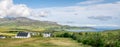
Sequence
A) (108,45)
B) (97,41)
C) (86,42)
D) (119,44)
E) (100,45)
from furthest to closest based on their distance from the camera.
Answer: (86,42), (97,41), (100,45), (108,45), (119,44)

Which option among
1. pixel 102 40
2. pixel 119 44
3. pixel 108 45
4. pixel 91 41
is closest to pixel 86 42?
pixel 91 41

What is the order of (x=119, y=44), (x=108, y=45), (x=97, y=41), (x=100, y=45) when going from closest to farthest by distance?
1. (x=119, y=44)
2. (x=108, y=45)
3. (x=100, y=45)
4. (x=97, y=41)

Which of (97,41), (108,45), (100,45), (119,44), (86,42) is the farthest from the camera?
(86,42)

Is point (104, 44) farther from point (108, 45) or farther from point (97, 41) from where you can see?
point (97, 41)

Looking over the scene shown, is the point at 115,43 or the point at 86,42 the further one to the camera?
the point at 86,42

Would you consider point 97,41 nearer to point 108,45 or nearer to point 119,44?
point 108,45

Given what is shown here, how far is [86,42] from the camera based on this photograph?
429 ft

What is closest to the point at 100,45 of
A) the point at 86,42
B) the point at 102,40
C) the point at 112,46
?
the point at 102,40

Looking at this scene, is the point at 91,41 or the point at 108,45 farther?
the point at 91,41

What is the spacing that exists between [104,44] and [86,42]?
26587 millimetres

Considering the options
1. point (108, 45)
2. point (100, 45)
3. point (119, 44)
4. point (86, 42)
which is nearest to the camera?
point (119, 44)

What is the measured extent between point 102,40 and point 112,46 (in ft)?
44.2

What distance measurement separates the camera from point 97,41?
116812mm

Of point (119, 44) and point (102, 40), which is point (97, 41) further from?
point (119, 44)
